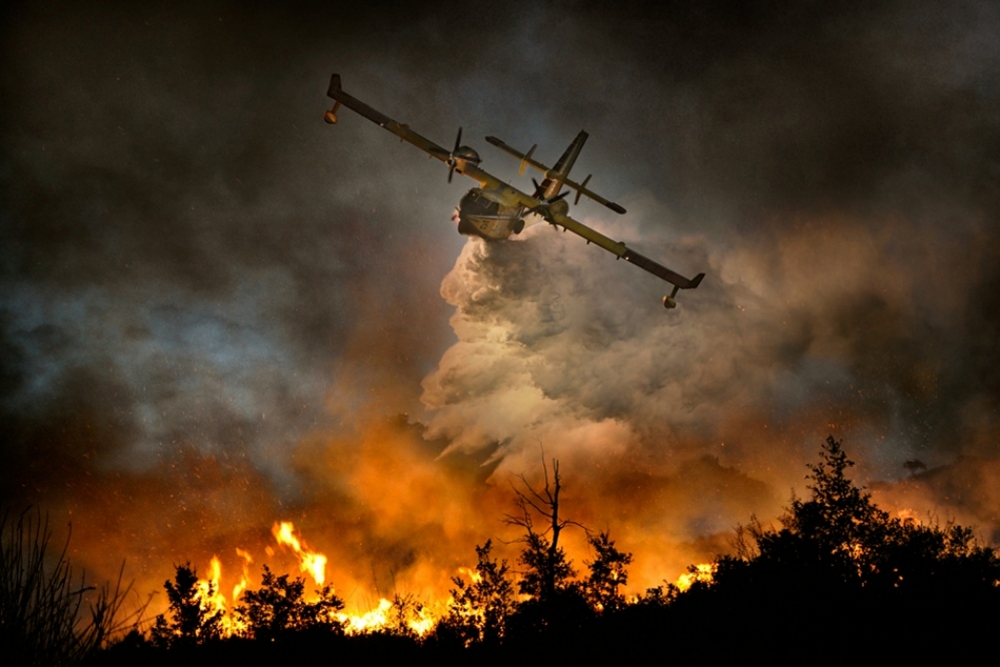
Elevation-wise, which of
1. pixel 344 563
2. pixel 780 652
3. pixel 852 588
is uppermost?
pixel 344 563

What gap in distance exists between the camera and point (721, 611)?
3195 centimetres

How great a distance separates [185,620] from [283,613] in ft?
34.6

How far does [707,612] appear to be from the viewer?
33094 mm

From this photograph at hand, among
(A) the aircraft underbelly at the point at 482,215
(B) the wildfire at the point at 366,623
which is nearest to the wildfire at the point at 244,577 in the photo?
(B) the wildfire at the point at 366,623

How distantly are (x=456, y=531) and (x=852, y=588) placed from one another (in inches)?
3687

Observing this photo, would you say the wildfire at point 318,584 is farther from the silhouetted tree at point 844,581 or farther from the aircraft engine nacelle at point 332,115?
the aircraft engine nacelle at point 332,115

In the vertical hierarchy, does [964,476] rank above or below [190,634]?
above

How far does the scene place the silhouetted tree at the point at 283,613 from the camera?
46.5m

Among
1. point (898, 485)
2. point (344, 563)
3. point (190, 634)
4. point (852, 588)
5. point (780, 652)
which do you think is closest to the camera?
point (780, 652)

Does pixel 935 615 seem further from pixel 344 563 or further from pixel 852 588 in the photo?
pixel 344 563

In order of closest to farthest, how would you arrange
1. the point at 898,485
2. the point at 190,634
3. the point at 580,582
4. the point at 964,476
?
the point at 580,582
the point at 190,634
the point at 964,476
the point at 898,485

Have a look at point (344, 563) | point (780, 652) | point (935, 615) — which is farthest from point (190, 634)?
→ point (344, 563)

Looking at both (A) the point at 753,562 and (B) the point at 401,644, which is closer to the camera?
(A) the point at 753,562

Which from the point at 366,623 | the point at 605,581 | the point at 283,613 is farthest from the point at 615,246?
the point at 366,623
